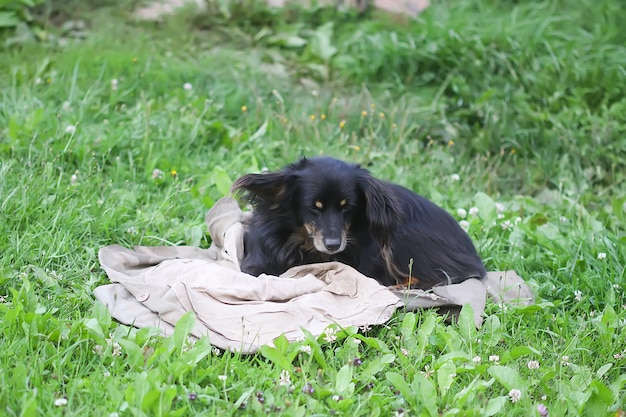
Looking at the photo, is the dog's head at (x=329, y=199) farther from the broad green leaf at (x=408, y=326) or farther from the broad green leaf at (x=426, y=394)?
the broad green leaf at (x=426, y=394)

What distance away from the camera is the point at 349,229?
437cm

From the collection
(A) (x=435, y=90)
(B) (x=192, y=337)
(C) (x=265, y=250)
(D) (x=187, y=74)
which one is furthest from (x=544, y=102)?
(B) (x=192, y=337)

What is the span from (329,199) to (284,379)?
4.03ft

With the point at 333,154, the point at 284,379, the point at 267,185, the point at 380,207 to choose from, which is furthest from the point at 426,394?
the point at 333,154

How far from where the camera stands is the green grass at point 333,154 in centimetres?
321

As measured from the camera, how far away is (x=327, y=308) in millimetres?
3883

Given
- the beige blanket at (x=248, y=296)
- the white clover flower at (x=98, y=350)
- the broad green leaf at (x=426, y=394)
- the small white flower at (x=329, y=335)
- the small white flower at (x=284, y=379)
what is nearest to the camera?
the broad green leaf at (x=426, y=394)

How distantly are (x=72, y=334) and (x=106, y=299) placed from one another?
16.8 inches

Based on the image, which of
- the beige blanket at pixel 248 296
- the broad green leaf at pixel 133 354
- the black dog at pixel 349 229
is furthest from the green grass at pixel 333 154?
the black dog at pixel 349 229

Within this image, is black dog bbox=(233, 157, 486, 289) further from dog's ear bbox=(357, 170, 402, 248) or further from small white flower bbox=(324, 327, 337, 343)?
small white flower bbox=(324, 327, 337, 343)

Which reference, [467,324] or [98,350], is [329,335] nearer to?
[467,324]

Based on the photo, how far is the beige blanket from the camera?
12.1ft

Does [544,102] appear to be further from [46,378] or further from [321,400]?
[46,378]

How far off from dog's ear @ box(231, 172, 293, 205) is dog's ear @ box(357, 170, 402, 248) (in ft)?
1.33
